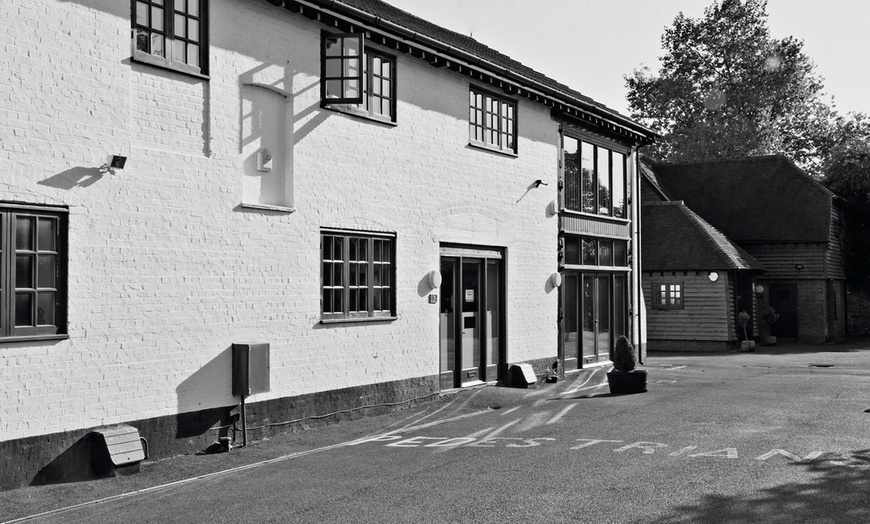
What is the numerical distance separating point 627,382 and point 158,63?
1046 cm

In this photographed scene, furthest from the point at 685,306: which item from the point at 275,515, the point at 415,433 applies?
the point at 275,515

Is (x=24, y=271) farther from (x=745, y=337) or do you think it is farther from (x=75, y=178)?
(x=745, y=337)

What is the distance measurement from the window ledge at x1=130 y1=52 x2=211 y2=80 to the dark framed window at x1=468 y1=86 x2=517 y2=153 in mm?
6801

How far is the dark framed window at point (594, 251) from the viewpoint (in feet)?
67.8

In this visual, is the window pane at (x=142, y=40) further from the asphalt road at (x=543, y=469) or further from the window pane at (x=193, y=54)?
the asphalt road at (x=543, y=469)

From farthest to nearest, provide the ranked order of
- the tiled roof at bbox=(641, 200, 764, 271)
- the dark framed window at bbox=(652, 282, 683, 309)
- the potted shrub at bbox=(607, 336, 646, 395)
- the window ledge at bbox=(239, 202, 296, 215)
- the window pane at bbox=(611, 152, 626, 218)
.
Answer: the dark framed window at bbox=(652, 282, 683, 309) < the tiled roof at bbox=(641, 200, 764, 271) < the window pane at bbox=(611, 152, 626, 218) < the potted shrub at bbox=(607, 336, 646, 395) < the window ledge at bbox=(239, 202, 296, 215)

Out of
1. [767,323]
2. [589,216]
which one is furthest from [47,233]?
[767,323]

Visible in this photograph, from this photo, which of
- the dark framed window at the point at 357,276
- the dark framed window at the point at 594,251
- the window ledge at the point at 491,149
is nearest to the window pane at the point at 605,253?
the dark framed window at the point at 594,251

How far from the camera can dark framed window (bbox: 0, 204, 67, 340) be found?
362 inches

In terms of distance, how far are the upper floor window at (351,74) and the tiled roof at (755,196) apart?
85.3 feet

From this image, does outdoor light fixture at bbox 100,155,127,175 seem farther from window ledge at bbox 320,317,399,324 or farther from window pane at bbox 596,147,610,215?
window pane at bbox 596,147,610,215

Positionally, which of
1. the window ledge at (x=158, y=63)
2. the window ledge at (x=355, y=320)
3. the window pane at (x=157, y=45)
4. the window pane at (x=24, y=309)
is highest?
the window pane at (x=157, y=45)

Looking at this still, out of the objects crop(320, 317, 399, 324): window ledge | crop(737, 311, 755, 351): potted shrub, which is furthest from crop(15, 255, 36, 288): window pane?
crop(737, 311, 755, 351): potted shrub

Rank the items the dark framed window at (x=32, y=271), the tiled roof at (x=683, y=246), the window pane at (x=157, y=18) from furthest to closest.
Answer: the tiled roof at (x=683, y=246) → the window pane at (x=157, y=18) → the dark framed window at (x=32, y=271)
